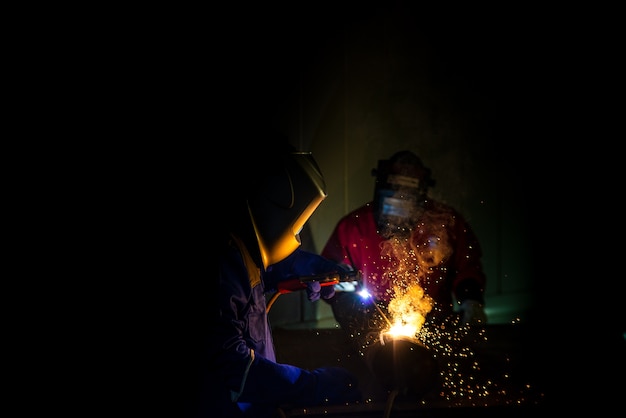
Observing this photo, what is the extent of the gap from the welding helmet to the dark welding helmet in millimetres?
1574

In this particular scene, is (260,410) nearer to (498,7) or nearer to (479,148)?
(479,148)

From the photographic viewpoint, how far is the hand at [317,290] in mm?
2307

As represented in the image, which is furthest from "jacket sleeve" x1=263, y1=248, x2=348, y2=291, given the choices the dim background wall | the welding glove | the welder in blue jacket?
the dim background wall

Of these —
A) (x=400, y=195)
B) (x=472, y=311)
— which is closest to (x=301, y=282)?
(x=400, y=195)

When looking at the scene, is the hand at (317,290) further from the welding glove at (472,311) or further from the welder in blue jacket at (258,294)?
the welding glove at (472,311)

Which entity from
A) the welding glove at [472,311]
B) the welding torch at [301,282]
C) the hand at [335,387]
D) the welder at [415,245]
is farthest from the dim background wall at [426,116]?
the hand at [335,387]

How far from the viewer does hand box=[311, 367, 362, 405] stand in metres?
1.89

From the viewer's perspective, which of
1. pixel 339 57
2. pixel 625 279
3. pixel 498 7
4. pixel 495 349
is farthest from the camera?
pixel 625 279

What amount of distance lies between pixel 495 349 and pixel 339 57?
10.3 feet

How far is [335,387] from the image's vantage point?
6.29 ft

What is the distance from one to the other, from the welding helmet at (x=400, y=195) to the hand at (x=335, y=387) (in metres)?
1.73

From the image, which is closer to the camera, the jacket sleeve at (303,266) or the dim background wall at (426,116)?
the jacket sleeve at (303,266)

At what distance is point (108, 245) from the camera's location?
1.85 meters

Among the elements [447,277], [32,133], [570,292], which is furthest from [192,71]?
[570,292]
